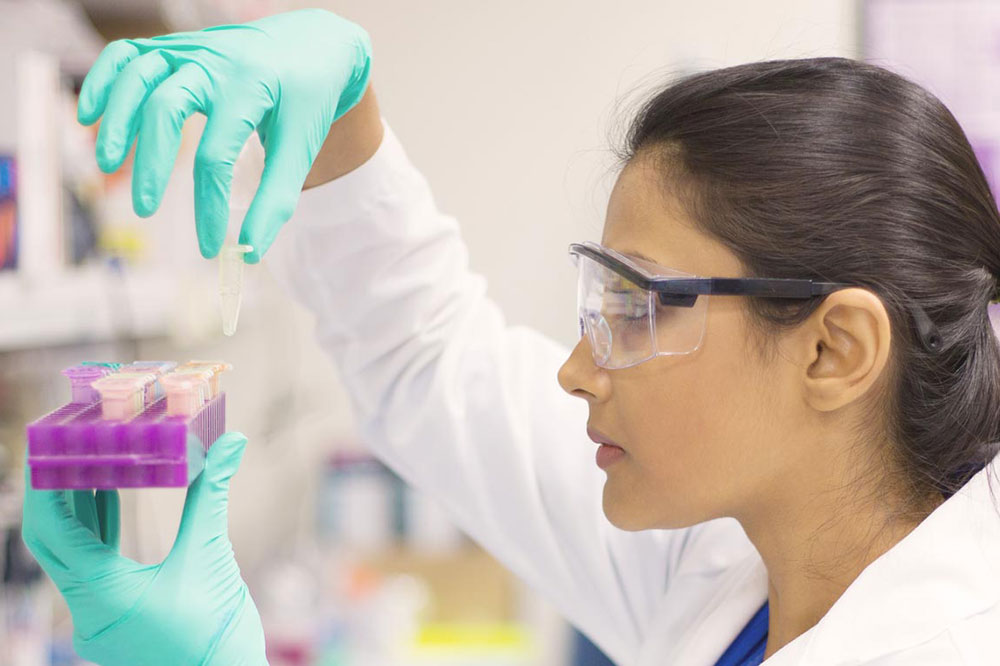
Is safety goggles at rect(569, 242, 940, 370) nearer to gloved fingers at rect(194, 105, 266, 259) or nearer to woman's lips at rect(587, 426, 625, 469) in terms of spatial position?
woman's lips at rect(587, 426, 625, 469)

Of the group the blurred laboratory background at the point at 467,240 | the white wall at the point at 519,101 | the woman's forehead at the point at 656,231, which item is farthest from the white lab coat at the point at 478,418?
the white wall at the point at 519,101

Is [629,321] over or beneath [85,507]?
over

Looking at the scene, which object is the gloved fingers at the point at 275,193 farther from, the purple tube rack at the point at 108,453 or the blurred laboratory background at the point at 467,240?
the blurred laboratory background at the point at 467,240

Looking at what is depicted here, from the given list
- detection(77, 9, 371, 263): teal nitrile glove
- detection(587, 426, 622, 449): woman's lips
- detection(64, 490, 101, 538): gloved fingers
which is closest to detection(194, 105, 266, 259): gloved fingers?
detection(77, 9, 371, 263): teal nitrile glove

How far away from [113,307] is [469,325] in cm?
71

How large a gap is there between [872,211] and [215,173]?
2.08ft

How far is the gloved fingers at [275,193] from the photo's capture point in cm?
86

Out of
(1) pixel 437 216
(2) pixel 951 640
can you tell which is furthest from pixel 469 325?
(2) pixel 951 640

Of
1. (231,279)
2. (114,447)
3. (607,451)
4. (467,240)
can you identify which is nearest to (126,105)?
(231,279)

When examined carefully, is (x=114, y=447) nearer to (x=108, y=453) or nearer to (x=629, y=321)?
(x=108, y=453)

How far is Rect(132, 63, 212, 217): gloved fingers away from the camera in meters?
0.80

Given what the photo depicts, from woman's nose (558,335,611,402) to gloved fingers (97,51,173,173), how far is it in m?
0.52

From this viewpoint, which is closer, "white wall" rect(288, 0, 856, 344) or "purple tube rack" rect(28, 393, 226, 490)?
"purple tube rack" rect(28, 393, 226, 490)

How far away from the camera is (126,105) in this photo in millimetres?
822
